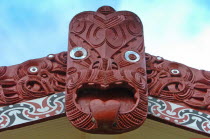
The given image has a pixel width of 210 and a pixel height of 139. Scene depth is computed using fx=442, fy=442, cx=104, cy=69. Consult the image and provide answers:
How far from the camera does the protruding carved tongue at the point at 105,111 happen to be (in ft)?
7.34

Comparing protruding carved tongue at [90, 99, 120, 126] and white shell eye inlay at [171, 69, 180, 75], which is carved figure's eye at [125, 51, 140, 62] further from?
protruding carved tongue at [90, 99, 120, 126]

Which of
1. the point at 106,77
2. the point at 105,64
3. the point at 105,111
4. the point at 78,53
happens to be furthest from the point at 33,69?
the point at 105,111

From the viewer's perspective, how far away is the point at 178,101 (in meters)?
2.92

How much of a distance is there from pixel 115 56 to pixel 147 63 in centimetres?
37

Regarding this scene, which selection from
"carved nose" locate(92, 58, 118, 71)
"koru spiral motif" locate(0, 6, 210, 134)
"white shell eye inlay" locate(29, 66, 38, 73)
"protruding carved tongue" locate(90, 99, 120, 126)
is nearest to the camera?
"protruding carved tongue" locate(90, 99, 120, 126)

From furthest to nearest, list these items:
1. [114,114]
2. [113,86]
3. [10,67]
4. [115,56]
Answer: [10,67], [115,56], [113,86], [114,114]

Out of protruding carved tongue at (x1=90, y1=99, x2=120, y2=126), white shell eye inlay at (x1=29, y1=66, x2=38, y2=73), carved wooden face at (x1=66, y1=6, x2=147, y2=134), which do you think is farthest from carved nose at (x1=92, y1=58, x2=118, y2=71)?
white shell eye inlay at (x1=29, y1=66, x2=38, y2=73)

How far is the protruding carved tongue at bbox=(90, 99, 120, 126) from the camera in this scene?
224 centimetres

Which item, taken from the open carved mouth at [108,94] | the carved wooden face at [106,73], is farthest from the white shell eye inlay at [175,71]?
the open carved mouth at [108,94]

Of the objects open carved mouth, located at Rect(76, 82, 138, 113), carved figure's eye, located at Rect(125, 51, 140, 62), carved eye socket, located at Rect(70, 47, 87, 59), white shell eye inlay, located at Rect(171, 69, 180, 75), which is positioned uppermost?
carved eye socket, located at Rect(70, 47, 87, 59)

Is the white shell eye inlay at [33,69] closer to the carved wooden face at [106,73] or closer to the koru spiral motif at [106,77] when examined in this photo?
the koru spiral motif at [106,77]

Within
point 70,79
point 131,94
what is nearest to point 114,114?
point 131,94

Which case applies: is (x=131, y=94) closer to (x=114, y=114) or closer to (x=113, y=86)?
(x=113, y=86)

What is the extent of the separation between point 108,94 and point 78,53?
539 mm
